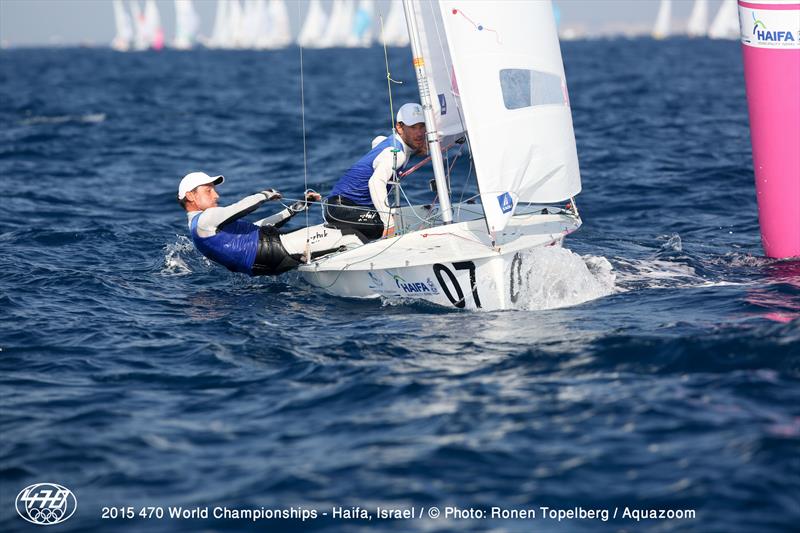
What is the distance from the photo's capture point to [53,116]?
22797mm

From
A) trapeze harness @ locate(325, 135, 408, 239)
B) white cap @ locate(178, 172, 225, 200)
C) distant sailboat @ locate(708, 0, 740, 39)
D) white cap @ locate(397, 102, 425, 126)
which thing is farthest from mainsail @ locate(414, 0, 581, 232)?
distant sailboat @ locate(708, 0, 740, 39)

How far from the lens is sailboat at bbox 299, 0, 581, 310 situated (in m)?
6.62

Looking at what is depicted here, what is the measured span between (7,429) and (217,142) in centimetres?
1339

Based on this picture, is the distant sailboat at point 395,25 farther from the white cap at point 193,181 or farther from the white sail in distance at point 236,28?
the white cap at point 193,181

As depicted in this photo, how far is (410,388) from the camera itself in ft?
17.1

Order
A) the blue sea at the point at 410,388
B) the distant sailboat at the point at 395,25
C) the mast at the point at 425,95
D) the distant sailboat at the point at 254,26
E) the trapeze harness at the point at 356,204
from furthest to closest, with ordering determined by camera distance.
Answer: the distant sailboat at the point at 254,26
the distant sailboat at the point at 395,25
the trapeze harness at the point at 356,204
the mast at the point at 425,95
the blue sea at the point at 410,388

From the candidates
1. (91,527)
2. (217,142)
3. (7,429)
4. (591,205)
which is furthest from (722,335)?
(217,142)

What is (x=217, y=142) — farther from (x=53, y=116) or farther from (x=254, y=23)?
(x=254, y=23)

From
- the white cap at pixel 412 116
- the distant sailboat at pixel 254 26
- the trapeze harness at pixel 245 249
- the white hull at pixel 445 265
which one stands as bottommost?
the white hull at pixel 445 265

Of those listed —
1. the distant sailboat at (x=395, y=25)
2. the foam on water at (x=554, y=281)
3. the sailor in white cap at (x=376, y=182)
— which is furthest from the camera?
the distant sailboat at (x=395, y=25)

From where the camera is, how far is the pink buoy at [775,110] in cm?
718

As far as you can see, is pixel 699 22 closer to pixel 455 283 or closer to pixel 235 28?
pixel 235 28

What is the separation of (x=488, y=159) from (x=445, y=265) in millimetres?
839

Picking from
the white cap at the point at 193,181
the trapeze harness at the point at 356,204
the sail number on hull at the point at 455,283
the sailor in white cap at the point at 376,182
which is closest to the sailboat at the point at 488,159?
the sail number on hull at the point at 455,283
